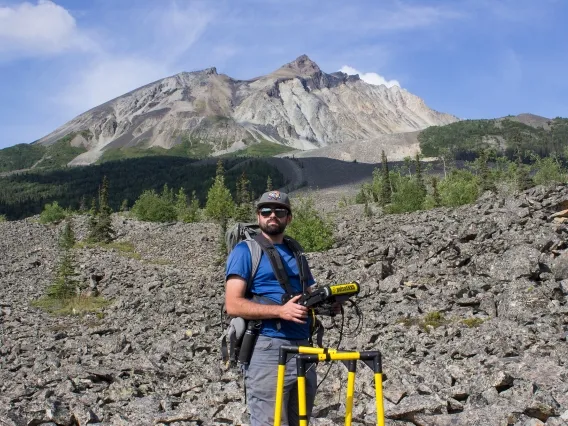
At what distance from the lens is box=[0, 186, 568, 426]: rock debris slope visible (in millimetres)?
8695

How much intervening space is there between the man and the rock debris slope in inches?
112

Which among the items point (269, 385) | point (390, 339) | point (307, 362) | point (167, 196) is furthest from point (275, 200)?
point (167, 196)

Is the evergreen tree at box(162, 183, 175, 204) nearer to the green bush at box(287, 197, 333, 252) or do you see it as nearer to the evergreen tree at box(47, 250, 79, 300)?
the green bush at box(287, 197, 333, 252)

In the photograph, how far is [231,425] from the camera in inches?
337

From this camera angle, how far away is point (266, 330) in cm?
562

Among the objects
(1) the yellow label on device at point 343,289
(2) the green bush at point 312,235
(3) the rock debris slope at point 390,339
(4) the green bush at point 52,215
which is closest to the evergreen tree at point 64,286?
(3) the rock debris slope at point 390,339

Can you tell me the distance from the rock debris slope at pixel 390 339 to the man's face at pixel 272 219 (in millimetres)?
3672

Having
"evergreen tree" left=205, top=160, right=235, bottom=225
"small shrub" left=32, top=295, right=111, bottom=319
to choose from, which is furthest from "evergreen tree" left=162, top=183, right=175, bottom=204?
"small shrub" left=32, top=295, right=111, bottom=319

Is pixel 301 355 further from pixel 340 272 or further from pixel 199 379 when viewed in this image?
pixel 340 272

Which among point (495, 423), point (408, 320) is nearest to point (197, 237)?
point (408, 320)

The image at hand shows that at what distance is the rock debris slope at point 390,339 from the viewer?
8.70 m

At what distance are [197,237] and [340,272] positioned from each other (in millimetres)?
30904

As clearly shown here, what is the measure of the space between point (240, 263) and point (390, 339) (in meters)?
9.24

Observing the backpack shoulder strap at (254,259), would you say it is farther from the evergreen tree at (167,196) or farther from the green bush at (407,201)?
the evergreen tree at (167,196)
